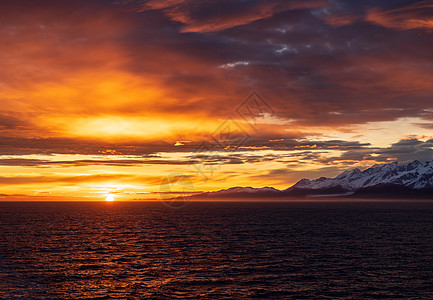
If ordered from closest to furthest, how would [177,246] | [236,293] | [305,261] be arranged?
[236,293] < [305,261] < [177,246]

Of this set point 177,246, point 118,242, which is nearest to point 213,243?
point 177,246

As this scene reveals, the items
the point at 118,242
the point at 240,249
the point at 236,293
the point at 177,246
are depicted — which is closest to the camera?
the point at 236,293

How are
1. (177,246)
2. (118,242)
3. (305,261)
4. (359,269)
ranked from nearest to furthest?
(359,269), (305,261), (177,246), (118,242)

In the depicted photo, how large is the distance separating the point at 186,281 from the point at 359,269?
2640cm

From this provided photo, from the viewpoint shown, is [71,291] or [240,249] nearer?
[71,291]

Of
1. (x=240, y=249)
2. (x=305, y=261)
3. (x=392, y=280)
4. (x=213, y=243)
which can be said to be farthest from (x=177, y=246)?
(x=392, y=280)

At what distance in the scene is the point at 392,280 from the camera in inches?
2079

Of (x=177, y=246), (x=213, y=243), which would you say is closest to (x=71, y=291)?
(x=177, y=246)

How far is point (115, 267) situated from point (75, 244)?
30.0 meters

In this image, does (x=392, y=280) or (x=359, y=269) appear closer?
→ (x=392, y=280)

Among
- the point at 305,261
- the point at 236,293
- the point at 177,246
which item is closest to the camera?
the point at 236,293

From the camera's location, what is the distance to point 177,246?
272ft

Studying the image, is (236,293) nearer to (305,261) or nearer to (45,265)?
(305,261)

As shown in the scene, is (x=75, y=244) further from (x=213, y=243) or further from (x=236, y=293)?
(x=236, y=293)
